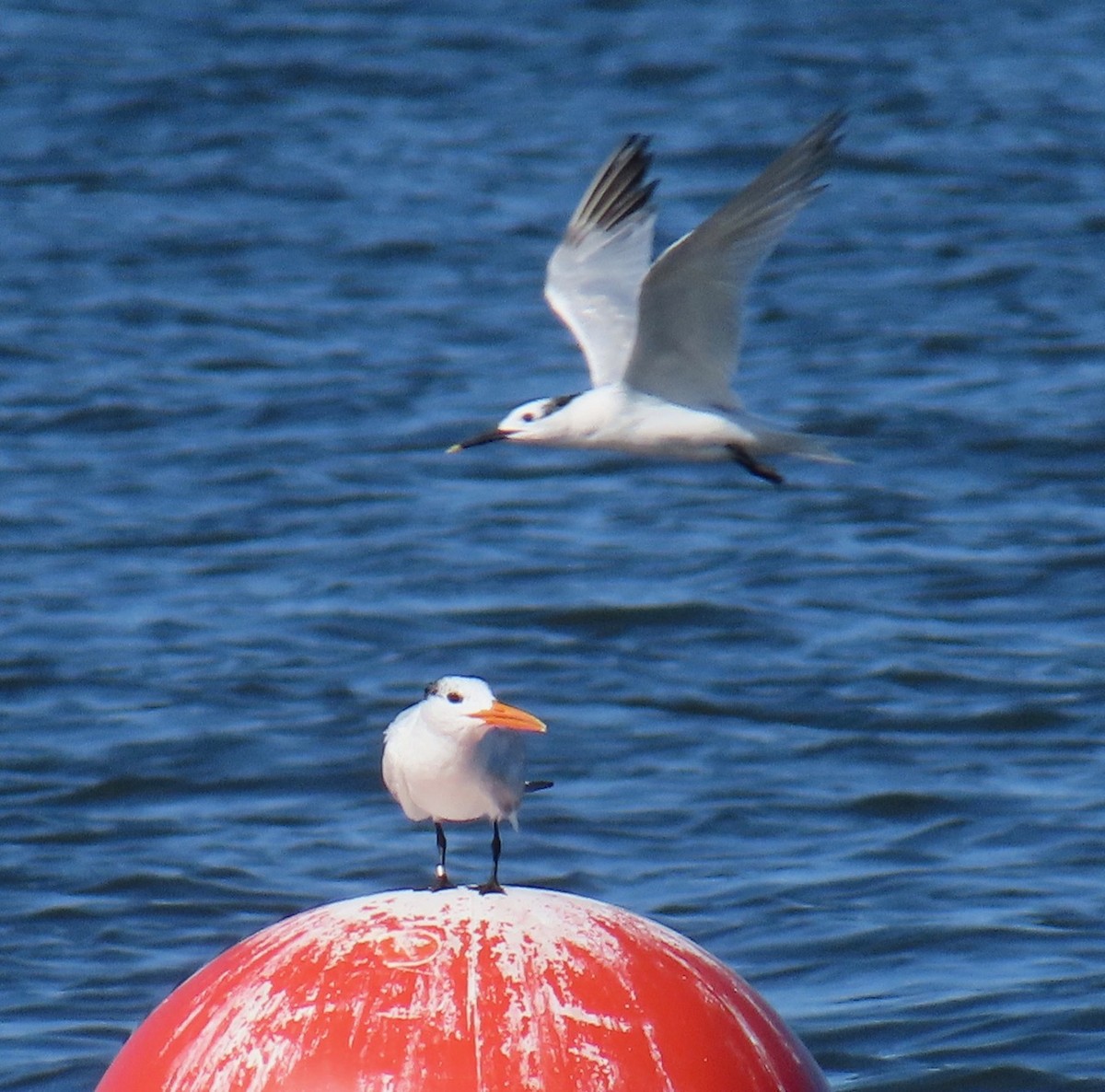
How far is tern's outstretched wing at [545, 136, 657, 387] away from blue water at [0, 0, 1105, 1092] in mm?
1921

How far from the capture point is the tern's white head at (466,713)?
5703mm

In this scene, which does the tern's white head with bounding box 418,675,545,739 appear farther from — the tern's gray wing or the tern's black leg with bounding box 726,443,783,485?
the tern's black leg with bounding box 726,443,783,485

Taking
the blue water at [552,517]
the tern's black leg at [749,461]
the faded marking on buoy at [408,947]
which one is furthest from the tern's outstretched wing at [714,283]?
the faded marking on buoy at [408,947]

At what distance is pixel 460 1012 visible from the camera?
5.01 m

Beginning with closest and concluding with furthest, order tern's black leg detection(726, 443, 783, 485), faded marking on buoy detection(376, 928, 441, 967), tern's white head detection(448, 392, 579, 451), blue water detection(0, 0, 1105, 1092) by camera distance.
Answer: faded marking on buoy detection(376, 928, 441, 967)
blue water detection(0, 0, 1105, 1092)
tern's white head detection(448, 392, 579, 451)
tern's black leg detection(726, 443, 783, 485)

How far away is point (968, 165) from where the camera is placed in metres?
22.9

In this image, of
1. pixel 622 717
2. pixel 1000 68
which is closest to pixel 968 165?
pixel 1000 68

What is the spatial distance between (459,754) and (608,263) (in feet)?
16.1

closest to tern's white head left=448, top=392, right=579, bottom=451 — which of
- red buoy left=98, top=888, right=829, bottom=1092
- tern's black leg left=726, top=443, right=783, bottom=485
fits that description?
tern's black leg left=726, top=443, right=783, bottom=485

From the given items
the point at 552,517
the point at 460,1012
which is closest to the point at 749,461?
the point at 460,1012

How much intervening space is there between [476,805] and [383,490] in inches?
402

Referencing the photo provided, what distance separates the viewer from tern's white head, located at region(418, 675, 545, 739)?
5703mm

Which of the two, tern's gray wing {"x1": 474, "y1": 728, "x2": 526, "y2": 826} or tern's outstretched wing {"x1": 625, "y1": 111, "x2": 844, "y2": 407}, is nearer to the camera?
tern's gray wing {"x1": 474, "y1": 728, "x2": 526, "y2": 826}

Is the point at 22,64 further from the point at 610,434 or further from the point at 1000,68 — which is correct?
the point at 610,434
